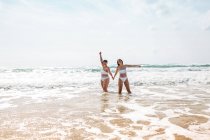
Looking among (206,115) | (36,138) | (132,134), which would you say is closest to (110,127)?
(132,134)

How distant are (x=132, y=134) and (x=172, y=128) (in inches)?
43.6

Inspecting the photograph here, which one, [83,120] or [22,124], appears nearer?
[22,124]

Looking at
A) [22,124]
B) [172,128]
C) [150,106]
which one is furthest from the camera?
[150,106]

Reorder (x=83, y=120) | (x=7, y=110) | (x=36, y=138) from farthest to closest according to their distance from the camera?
(x=7, y=110)
(x=83, y=120)
(x=36, y=138)

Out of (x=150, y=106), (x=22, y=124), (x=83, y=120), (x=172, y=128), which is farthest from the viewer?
(x=150, y=106)

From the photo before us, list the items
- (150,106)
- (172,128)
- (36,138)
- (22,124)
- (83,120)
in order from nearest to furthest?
(36,138), (172,128), (22,124), (83,120), (150,106)

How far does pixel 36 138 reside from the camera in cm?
537

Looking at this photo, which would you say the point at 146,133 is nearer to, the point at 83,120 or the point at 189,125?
the point at 189,125

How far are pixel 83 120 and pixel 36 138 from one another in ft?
6.33

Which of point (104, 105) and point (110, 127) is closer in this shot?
point (110, 127)

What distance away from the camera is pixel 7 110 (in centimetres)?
859

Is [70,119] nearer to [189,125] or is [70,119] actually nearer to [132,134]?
[132,134]

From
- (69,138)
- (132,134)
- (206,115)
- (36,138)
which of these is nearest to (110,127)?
(132,134)

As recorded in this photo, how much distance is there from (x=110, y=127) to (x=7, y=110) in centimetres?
415
